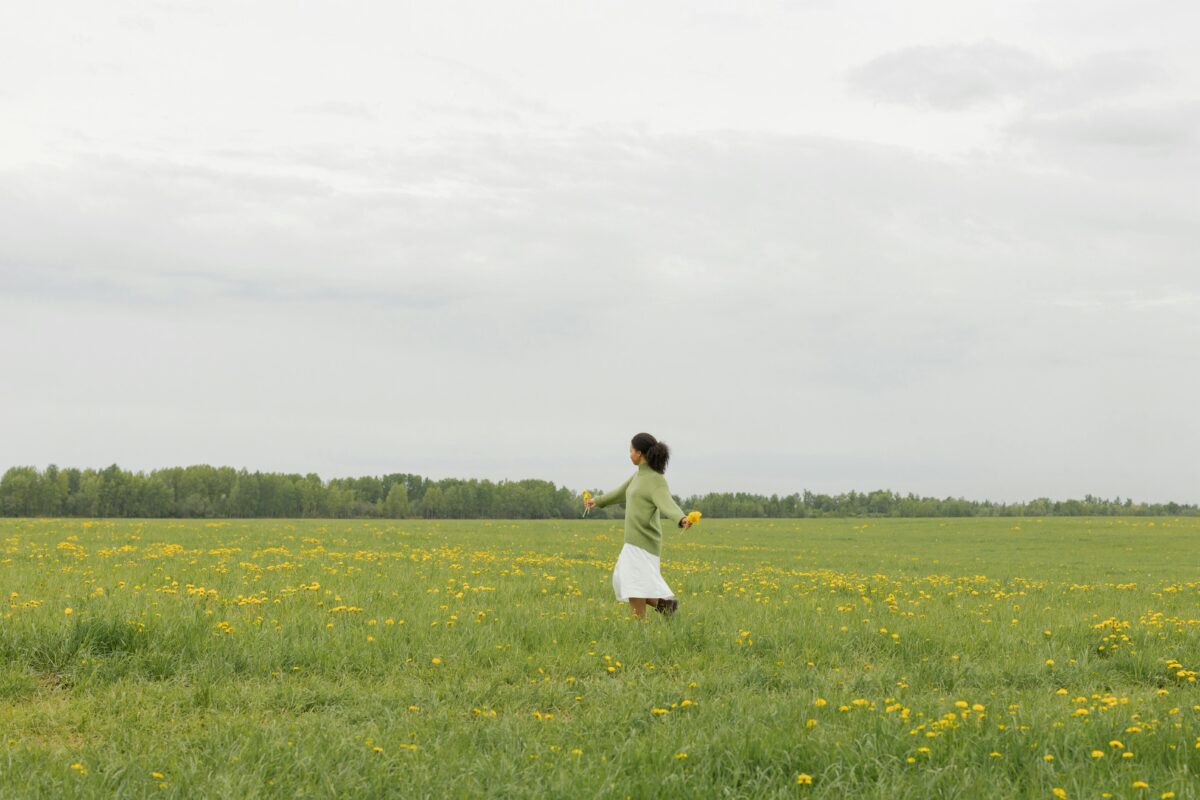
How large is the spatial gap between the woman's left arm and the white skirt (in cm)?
63

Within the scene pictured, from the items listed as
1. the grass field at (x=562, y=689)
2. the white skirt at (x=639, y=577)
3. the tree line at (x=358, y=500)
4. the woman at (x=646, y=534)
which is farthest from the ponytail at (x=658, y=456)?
the tree line at (x=358, y=500)

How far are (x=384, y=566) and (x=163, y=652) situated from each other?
31.5 ft

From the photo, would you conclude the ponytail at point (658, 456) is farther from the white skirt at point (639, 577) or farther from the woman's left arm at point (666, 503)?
the white skirt at point (639, 577)

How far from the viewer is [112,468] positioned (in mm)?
122938

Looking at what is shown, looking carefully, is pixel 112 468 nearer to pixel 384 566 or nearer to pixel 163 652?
pixel 384 566

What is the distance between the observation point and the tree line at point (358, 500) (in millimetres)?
117688

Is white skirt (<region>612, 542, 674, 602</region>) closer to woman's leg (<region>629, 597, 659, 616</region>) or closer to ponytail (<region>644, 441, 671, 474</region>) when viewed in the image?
woman's leg (<region>629, 597, 659, 616</region>)

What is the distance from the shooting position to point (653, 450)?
486 inches

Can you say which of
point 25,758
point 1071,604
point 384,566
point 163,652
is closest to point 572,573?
point 384,566

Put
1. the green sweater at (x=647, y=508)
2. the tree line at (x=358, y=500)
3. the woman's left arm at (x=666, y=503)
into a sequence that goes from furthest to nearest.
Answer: the tree line at (x=358, y=500) → the green sweater at (x=647, y=508) → the woman's left arm at (x=666, y=503)

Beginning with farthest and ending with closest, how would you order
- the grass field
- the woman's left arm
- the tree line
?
the tree line < the woman's left arm < the grass field

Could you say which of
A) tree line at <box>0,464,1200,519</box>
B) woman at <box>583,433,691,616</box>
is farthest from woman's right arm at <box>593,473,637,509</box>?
tree line at <box>0,464,1200,519</box>

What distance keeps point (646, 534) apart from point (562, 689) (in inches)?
165

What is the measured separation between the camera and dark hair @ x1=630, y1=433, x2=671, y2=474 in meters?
12.4
